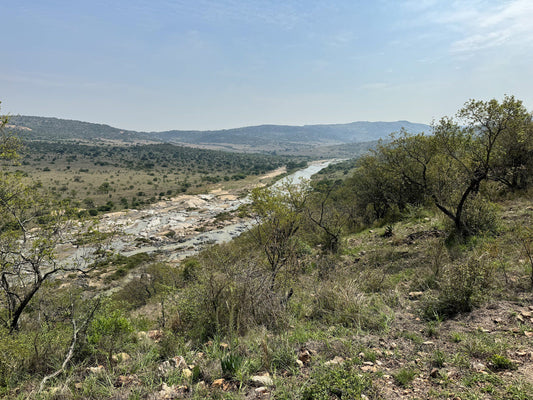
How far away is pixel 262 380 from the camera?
414cm

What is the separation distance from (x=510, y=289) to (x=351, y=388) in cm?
517

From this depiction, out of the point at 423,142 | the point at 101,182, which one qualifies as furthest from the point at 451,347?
the point at 101,182

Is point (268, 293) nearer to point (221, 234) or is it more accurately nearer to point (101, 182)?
point (221, 234)

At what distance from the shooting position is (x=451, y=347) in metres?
4.55

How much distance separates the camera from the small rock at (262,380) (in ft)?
13.5

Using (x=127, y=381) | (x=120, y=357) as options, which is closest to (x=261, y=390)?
(x=127, y=381)

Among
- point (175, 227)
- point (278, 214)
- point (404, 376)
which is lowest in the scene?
point (175, 227)

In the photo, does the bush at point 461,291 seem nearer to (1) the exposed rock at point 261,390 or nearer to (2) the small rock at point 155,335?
(1) the exposed rock at point 261,390

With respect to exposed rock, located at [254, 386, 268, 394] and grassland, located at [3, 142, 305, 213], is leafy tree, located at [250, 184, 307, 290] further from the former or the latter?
grassland, located at [3, 142, 305, 213]

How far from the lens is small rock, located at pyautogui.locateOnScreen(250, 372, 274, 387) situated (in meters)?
4.11

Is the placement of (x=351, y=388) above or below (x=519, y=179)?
below

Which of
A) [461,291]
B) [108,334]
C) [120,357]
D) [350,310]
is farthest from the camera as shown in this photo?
[350,310]

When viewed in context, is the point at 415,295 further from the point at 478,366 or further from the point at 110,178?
the point at 110,178

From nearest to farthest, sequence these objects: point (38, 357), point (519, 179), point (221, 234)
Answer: point (38, 357) → point (519, 179) → point (221, 234)
